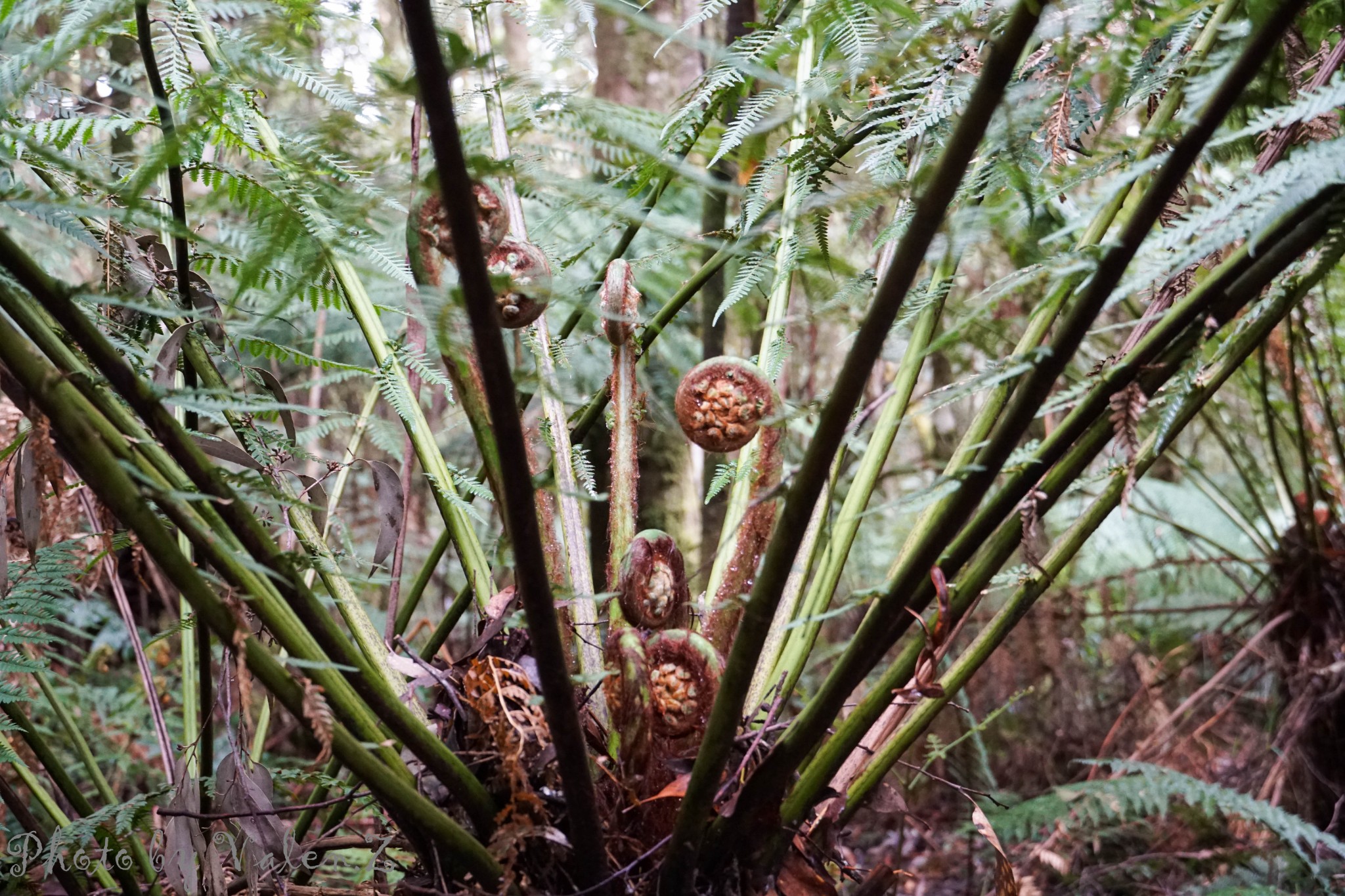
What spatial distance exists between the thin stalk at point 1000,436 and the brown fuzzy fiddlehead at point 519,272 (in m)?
0.28

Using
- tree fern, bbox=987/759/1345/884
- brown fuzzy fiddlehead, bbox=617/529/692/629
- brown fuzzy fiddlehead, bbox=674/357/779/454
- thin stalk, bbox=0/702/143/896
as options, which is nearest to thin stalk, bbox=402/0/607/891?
brown fuzzy fiddlehead, bbox=617/529/692/629

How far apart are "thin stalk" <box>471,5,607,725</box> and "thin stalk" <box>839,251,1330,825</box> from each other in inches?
8.1

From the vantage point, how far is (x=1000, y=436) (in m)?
0.46

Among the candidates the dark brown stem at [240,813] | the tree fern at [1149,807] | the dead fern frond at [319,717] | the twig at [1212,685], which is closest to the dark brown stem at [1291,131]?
the dead fern frond at [319,717]

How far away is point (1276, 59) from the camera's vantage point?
36.3 inches

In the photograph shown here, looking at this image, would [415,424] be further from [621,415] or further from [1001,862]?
[1001,862]

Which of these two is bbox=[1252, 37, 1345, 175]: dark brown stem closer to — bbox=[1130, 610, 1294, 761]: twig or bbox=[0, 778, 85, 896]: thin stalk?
bbox=[0, 778, 85, 896]: thin stalk

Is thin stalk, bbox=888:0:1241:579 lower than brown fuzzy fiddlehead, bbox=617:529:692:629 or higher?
higher

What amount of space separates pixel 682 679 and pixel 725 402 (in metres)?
0.21

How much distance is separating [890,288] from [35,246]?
1691mm

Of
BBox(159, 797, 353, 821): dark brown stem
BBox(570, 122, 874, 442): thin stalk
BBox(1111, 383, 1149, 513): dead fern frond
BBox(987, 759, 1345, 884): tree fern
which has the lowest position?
BBox(987, 759, 1345, 884): tree fern

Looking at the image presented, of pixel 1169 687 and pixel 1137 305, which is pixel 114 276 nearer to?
pixel 1137 305

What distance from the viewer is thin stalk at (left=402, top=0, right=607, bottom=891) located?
37cm

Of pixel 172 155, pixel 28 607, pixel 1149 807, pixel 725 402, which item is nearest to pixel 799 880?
pixel 725 402
